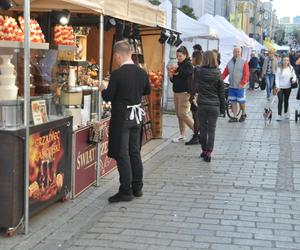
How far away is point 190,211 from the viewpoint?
5.68 metres

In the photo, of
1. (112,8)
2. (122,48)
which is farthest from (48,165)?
(112,8)

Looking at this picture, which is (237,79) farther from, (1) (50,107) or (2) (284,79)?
(1) (50,107)

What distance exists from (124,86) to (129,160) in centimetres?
84

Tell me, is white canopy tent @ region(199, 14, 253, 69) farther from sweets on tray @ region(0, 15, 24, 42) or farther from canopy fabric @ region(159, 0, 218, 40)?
sweets on tray @ region(0, 15, 24, 42)

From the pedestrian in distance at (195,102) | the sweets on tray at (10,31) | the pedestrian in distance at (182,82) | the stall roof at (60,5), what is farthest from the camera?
the pedestrian in distance at (182,82)

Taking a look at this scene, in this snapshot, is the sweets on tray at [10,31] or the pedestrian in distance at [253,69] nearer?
the sweets on tray at [10,31]

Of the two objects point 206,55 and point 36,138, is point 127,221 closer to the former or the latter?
point 36,138

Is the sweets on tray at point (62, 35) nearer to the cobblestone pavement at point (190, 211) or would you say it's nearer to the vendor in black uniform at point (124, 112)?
the vendor in black uniform at point (124, 112)

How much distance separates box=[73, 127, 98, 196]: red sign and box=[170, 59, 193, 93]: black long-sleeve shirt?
3.42 metres

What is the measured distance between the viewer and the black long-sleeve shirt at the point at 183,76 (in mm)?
9570

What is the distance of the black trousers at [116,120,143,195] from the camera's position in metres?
5.88

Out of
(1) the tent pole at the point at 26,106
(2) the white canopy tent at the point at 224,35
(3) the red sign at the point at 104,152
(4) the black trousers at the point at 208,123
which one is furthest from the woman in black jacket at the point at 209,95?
(2) the white canopy tent at the point at 224,35

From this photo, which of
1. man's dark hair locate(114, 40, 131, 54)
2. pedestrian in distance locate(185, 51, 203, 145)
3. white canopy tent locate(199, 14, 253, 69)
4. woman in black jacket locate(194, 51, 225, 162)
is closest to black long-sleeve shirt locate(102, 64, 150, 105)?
man's dark hair locate(114, 40, 131, 54)

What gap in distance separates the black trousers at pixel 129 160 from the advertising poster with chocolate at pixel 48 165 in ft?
1.90
